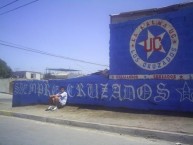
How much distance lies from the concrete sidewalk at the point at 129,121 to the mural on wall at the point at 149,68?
545mm

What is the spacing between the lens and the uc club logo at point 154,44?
38.4ft

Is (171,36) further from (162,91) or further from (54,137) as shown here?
(54,137)

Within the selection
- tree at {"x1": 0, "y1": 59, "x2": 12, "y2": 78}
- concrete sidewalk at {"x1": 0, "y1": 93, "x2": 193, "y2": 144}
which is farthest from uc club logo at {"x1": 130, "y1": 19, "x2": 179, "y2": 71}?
tree at {"x1": 0, "y1": 59, "x2": 12, "y2": 78}

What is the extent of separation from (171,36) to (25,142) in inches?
286

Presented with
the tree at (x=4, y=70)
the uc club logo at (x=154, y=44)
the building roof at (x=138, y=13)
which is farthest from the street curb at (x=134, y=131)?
the tree at (x=4, y=70)

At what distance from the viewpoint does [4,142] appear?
24.6ft

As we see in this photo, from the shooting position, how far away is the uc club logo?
1172 cm

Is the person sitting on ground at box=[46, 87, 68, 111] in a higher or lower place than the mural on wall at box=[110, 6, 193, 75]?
lower

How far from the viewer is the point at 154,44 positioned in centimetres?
1220

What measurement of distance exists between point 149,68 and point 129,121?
9.54 feet

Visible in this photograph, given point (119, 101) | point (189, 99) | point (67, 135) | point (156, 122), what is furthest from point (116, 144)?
point (119, 101)

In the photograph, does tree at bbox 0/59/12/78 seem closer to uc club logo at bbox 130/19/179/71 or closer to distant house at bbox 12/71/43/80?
distant house at bbox 12/71/43/80

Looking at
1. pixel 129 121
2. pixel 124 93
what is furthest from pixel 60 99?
pixel 129 121

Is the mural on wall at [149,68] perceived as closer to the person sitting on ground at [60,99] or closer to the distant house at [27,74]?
the person sitting on ground at [60,99]
